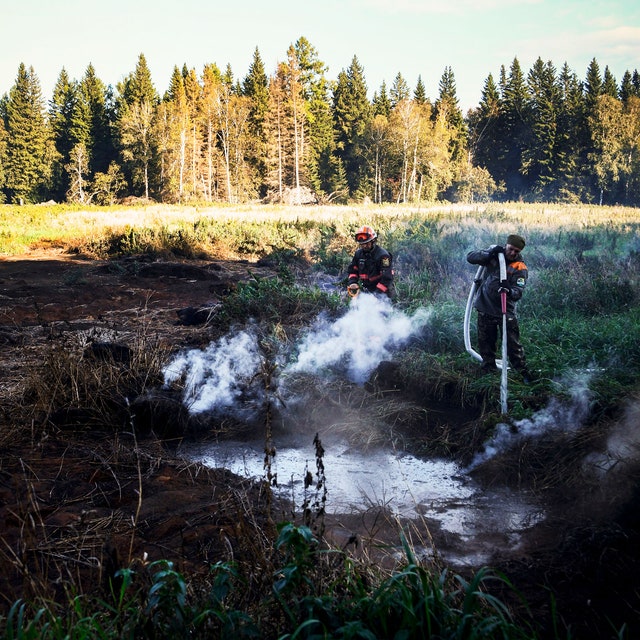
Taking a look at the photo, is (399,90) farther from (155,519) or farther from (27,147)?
(155,519)

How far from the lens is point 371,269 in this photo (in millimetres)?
8734

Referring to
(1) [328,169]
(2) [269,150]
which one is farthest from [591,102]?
(2) [269,150]

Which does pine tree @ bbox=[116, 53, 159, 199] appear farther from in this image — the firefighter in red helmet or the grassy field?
the firefighter in red helmet

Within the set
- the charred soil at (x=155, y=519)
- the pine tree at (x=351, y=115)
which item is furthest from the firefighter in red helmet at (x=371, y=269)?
the pine tree at (x=351, y=115)

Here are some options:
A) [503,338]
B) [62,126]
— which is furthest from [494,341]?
[62,126]

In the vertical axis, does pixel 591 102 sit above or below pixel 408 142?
above

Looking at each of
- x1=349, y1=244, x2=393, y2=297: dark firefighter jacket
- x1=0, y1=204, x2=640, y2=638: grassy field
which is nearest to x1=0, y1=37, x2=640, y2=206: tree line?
x1=0, y1=204, x2=640, y2=638: grassy field

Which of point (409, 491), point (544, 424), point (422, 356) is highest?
point (422, 356)

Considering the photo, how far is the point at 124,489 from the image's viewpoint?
4.61 m

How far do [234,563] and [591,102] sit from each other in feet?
212

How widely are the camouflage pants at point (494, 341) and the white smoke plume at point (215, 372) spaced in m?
2.50

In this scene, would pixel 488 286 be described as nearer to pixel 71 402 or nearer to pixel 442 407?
pixel 442 407

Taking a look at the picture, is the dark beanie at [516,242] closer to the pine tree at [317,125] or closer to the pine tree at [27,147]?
the pine tree at [317,125]

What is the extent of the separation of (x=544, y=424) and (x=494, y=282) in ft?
6.31
